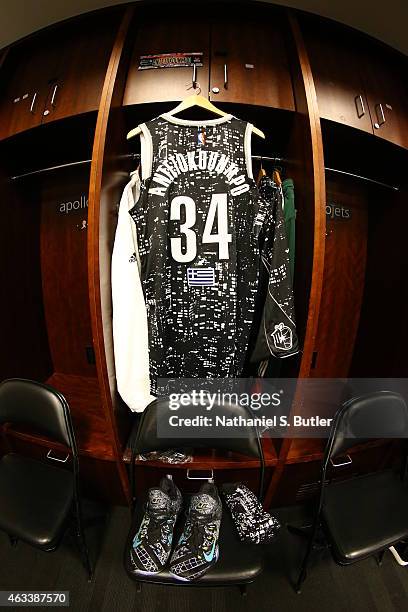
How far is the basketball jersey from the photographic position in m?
1.12

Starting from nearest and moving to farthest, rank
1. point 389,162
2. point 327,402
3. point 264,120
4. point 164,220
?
point 164,220
point 264,120
point 389,162
point 327,402

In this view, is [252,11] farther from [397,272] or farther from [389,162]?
[397,272]

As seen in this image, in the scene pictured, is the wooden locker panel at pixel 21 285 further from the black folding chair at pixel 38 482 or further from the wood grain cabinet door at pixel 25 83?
the black folding chair at pixel 38 482

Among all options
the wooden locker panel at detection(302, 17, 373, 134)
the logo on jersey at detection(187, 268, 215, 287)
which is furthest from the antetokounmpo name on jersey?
the wooden locker panel at detection(302, 17, 373, 134)

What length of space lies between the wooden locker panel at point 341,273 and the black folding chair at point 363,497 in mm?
536

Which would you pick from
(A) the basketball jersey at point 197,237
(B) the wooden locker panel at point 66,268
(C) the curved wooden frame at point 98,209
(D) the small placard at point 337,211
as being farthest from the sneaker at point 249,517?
(D) the small placard at point 337,211

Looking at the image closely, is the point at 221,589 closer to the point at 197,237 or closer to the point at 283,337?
the point at 283,337

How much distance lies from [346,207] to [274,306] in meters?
0.85

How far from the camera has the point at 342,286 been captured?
5.48 ft

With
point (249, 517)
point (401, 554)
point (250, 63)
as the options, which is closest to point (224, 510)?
point (249, 517)

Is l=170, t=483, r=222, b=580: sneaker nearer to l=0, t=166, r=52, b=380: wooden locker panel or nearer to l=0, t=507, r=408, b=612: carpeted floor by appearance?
l=0, t=507, r=408, b=612: carpeted floor

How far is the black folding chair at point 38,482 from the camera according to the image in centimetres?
110

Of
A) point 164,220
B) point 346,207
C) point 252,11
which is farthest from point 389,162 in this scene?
point 164,220

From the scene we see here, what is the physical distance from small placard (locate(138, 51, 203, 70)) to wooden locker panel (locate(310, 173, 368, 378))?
32.5 inches
